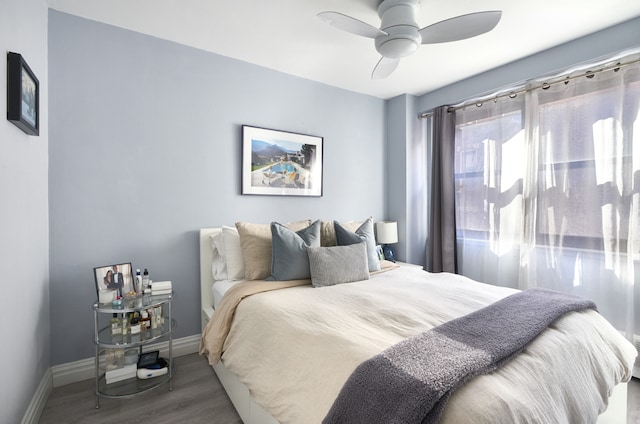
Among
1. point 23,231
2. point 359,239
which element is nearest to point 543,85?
point 359,239

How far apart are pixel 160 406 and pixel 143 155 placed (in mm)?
1795

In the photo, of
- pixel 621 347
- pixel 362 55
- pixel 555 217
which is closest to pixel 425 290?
pixel 621 347

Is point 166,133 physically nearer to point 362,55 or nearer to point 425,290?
point 362,55

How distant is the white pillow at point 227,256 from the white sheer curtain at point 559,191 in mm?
2435

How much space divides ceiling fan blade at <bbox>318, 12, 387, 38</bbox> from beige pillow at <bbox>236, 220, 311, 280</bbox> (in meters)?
1.53

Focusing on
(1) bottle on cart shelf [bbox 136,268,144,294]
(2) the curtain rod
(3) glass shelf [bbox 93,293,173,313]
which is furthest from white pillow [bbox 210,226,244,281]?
(2) the curtain rod

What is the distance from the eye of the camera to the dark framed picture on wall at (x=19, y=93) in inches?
57.1

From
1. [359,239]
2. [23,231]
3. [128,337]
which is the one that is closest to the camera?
[23,231]

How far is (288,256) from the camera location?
7.47 feet

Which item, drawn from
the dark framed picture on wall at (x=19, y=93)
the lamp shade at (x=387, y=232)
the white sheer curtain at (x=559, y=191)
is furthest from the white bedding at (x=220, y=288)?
the white sheer curtain at (x=559, y=191)

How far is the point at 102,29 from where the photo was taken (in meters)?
2.29

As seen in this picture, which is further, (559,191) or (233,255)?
(559,191)

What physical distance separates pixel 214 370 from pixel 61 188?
1718mm

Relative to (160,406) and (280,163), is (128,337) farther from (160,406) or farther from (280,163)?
(280,163)
